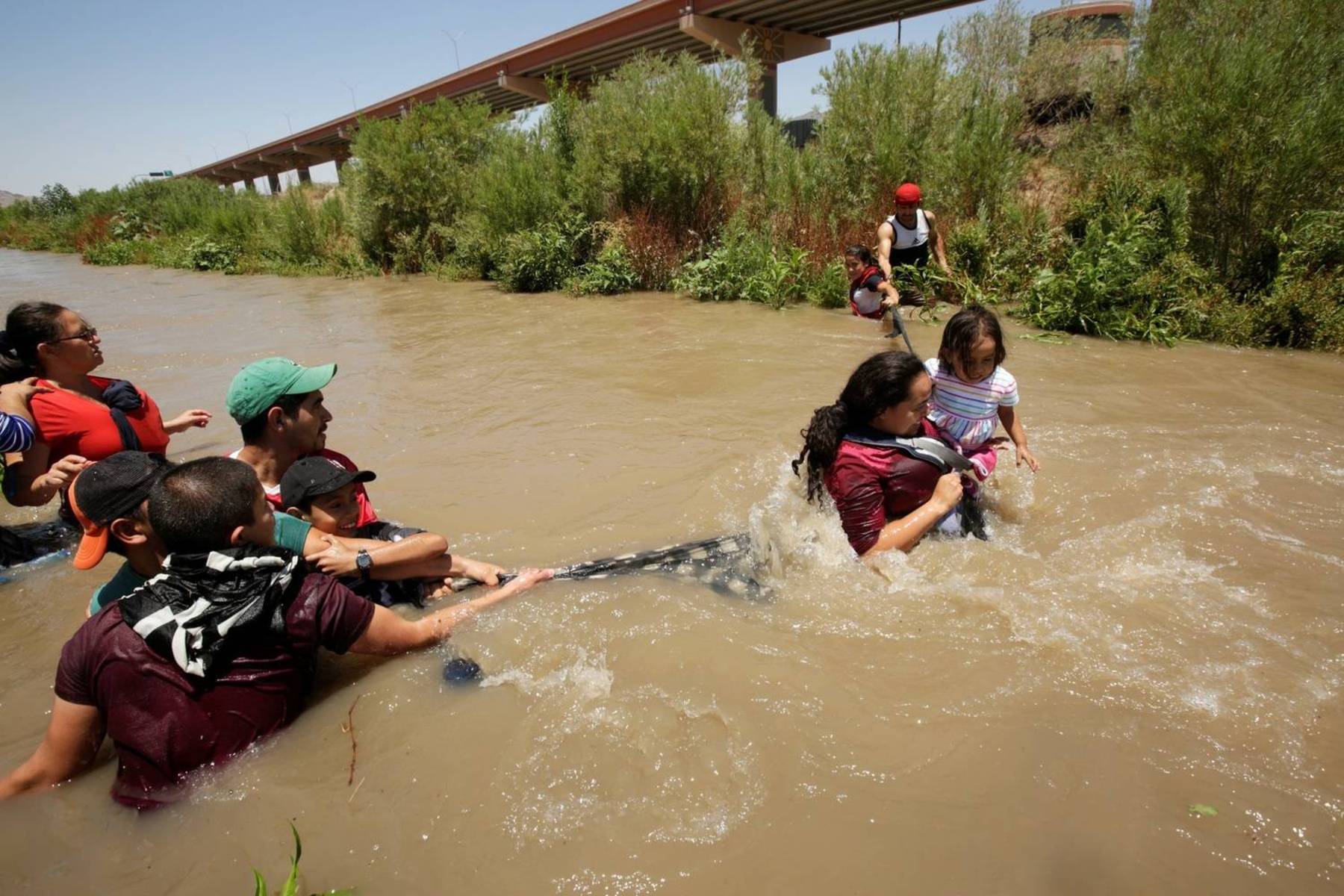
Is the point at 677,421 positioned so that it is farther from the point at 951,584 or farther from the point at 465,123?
the point at 465,123

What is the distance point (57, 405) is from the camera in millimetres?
3314

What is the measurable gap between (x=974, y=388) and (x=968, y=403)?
0.28ft

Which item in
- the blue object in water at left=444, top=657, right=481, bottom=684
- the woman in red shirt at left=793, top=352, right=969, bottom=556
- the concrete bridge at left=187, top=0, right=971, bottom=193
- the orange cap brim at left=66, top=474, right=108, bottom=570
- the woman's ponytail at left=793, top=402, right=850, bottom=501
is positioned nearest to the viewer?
the orange cap brim at left=66, top=474, right=108, bottom=570

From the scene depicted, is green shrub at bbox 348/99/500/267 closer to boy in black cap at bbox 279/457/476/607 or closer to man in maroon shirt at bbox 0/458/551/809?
boy in black cap at bbox 279/457/476/607

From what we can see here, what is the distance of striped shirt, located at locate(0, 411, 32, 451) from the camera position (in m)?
3.08

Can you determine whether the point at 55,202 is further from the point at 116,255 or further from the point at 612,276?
the point at 612,276

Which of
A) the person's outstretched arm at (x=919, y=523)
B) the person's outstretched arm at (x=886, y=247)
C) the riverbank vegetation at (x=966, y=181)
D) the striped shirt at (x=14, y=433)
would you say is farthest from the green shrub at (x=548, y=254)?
the person's outstretched arm at (x=919, y=523)

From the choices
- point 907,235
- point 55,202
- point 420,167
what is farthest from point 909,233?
point 55,202

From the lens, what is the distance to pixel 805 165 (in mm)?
10453

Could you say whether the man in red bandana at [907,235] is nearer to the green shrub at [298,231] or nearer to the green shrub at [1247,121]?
the green shrub at [1247,121]

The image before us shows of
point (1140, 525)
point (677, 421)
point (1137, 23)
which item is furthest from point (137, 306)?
point (1137, 23)

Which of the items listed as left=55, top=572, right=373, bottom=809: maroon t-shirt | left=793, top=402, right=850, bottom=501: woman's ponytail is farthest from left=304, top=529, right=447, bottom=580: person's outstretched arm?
left=793, top=402, right=850, bottom=501: woman's ponytail

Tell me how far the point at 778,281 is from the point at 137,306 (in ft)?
A: 42.6

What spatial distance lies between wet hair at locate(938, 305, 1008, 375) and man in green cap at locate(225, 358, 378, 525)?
9.52 feet
